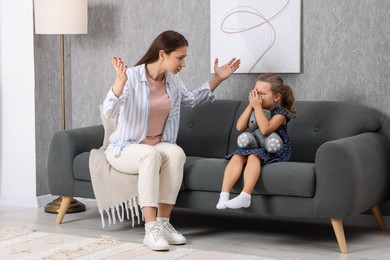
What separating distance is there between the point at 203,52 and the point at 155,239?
1.55m

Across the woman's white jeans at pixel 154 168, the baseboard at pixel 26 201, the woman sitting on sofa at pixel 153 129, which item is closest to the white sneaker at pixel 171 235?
the woman sitting on sofa at pixel 153 129

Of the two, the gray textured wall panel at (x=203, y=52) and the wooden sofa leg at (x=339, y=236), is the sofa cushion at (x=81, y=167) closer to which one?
the gray textured wall panel at (x=203, y=52)

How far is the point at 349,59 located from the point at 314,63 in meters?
0.22

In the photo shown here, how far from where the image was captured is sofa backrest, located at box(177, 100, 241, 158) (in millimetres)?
4984

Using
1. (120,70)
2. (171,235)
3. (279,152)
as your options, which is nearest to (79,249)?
(171,235)

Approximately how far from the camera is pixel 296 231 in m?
4.71

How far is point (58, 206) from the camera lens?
5309 mm

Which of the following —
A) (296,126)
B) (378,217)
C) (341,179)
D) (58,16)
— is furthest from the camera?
(58,16)

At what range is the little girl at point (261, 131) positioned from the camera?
4.20 metres

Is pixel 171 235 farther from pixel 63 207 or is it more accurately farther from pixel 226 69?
pixel 226 69

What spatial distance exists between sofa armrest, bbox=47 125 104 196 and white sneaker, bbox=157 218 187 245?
0.71 m

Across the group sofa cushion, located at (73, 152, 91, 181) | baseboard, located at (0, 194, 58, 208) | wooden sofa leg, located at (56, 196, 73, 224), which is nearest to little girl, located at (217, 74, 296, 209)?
sofa cushion, located at (73, 152, 91, 181)

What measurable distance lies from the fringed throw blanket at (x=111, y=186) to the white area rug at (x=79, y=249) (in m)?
0.21

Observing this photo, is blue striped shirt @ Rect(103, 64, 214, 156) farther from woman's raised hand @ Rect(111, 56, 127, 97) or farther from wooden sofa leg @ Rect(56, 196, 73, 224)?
wooden sofa leg @ Rect(56, 196, 73, 224)
